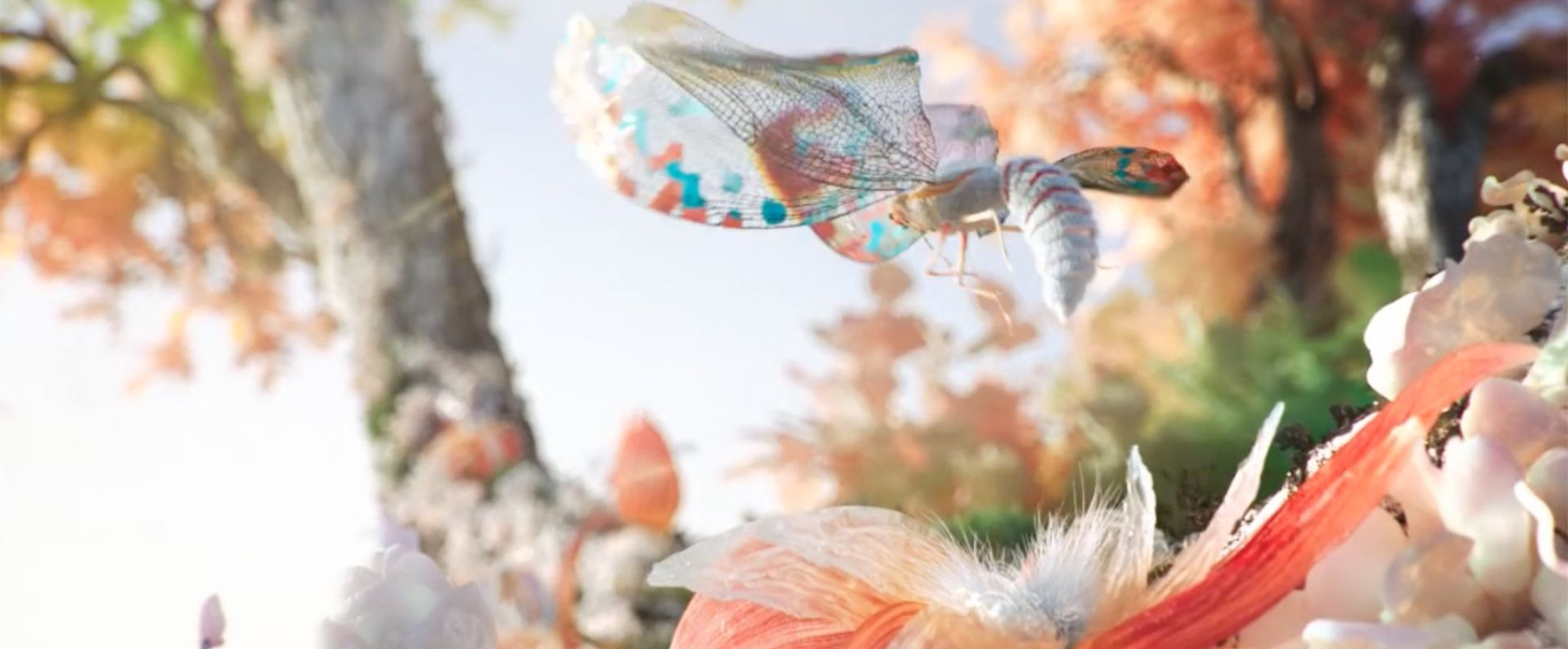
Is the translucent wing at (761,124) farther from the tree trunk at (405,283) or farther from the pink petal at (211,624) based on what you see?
the tree trunk at (405,283)

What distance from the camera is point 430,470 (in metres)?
1.16

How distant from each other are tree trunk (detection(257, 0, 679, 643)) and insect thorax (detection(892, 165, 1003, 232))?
817mm

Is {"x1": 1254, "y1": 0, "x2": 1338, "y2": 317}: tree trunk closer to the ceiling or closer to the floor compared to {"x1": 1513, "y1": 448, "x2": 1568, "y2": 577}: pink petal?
closer to the ceiling

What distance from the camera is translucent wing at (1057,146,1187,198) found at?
261mm

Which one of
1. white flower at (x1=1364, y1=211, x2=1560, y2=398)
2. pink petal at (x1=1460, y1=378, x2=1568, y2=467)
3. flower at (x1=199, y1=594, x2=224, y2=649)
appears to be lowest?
pink petal at (x1=1460, y1=378, x2=1568, y2=467)

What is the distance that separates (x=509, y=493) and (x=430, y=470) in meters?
0.09

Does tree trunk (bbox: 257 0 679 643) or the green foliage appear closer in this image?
the green foliage


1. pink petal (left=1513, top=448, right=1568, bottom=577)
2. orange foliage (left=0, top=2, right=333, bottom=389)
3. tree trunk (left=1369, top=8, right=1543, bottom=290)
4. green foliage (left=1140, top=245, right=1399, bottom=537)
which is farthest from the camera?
orange foliage (left=0, top=2, right=333, bottom=389)

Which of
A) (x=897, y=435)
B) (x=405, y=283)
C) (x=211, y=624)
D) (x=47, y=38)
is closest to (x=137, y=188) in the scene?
(x=47, y=38)

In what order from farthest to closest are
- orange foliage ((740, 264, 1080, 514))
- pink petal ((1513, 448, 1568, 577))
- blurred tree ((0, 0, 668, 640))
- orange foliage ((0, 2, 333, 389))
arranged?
1. orange foliage ((0, 2, 333, 389))
2. blurred tree ((0, 0, 668, 640))
3. orange foliage ((740, 264, 1080, 514))
4. pink petal ((1513, 448, 1568, 577))

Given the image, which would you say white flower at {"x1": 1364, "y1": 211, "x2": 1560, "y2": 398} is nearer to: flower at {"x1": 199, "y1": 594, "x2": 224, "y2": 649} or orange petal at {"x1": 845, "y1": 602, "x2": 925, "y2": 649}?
orange petal at {"x1": 845, "y1": 602, "x2": 925, "y2": 649}

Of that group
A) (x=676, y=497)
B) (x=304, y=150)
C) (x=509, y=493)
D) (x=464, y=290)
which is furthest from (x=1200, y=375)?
(x=304, y=150)

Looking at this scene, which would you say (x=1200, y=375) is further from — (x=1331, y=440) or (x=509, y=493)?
(x=1331, y=440)

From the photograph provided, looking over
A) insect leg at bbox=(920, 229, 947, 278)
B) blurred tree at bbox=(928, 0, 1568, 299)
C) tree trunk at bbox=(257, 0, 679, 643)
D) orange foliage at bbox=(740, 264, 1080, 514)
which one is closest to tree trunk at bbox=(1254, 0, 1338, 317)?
blurred tree at bbox=(928, 0, 1568, 299)
